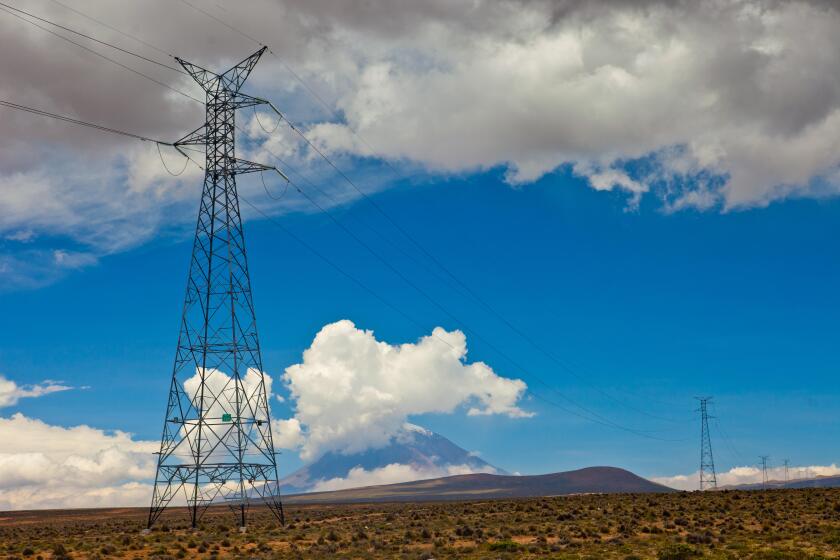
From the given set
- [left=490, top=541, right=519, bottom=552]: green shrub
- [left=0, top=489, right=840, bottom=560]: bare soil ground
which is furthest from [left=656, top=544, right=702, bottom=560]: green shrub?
[left=490, top=541, right=519, bottom=552]: green shrub

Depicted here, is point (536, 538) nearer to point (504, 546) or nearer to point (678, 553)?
point (504, 546)

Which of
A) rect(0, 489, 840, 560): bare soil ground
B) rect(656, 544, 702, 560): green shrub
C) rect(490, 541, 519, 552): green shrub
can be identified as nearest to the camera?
rect(656, 544, 702, 560): green shrub

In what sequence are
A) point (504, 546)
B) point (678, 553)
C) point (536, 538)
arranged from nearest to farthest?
point (678, 553) < point (504, 546) < point (536, 538)

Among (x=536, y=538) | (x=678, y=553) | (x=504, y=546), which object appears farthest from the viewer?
(x=536, y=538)

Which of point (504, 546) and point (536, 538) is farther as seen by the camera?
point (536, 538)

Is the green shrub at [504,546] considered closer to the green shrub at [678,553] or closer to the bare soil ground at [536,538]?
the bare soil ground at [536,538]

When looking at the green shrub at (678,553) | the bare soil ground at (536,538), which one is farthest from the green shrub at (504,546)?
the green shrub at (678,553)

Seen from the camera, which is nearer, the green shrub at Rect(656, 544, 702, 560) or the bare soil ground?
the green shrub at Rect(656, 544, 702, 560)

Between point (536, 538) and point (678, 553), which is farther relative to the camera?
point (536, 538)

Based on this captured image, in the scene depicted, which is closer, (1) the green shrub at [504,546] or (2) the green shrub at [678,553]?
(2) the green shrub at [678,553]

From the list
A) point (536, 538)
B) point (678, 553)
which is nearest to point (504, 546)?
point (536, 538)

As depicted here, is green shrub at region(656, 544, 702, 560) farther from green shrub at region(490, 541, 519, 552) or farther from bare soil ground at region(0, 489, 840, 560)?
green shrub at region(490, 541, 519, 552)

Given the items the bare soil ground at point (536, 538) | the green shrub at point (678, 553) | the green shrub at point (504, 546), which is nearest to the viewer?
the green shrub at point (678, 553)

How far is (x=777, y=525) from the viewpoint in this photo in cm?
5744
